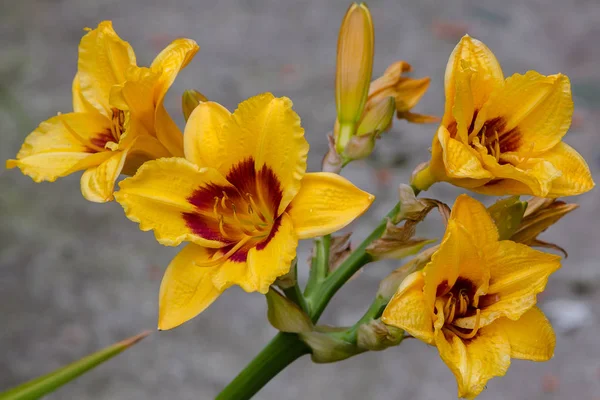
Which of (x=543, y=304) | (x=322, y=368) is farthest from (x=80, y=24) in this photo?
(x=543, y=304)

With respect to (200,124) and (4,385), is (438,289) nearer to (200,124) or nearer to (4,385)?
(200,124)

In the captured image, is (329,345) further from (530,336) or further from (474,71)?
(474,71)

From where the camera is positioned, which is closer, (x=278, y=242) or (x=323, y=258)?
(x=278, y=242)

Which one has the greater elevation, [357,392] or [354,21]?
[354,21]

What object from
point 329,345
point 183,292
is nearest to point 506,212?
point 329,345

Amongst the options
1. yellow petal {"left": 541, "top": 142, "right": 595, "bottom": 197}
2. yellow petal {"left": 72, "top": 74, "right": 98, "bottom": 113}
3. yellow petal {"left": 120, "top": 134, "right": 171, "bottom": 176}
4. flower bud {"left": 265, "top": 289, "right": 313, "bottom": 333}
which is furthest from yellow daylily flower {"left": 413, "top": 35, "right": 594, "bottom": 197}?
yellow petal {"left": 72, "top": 74, "right": 98, "bottom": 113}

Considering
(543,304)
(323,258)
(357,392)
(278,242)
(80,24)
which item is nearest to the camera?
(278,242)

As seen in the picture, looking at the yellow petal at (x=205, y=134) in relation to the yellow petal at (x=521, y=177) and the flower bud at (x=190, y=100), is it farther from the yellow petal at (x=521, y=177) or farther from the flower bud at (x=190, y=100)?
the yellow petal at (x=521, y=177)
